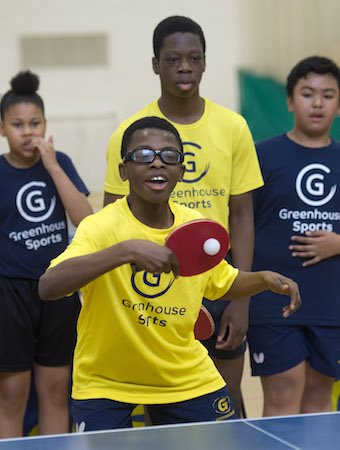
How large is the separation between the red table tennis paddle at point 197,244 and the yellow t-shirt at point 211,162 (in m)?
0.79

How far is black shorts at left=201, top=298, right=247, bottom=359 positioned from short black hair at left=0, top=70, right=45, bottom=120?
1.30 meters

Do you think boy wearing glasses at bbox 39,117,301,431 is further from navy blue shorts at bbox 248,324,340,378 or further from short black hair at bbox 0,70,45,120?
short black hair at bbox 0,70,45,120

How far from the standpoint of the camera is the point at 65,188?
440cm

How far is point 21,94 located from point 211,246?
1940 millimetres

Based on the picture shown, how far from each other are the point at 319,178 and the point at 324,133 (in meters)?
0.22

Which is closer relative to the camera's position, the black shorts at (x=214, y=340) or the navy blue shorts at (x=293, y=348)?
the black shorts at (x=214, y=340)

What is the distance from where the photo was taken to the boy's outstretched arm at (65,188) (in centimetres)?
440

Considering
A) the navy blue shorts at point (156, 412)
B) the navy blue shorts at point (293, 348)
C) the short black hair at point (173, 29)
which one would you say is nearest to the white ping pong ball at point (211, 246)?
the navy blue shorts at point (156, 412)

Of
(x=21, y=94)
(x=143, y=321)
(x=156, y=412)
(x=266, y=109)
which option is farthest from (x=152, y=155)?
(x=266, y=109)

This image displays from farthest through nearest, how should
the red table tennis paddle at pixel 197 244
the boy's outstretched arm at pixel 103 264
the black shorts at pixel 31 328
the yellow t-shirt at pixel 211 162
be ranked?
the black shorts at pixel 31 328, the yellow t-shirt at pixel 211 162, the red table tennis paddle at pixel 197 244, the boy's outstretched arm at pixel 103 264

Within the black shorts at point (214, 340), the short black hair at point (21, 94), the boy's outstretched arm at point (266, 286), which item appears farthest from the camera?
the short black hair at point (21, 94)

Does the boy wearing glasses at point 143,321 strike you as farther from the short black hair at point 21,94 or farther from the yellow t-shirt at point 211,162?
the short black hair at point 21,94

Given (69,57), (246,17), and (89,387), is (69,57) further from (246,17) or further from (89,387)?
(89,387)

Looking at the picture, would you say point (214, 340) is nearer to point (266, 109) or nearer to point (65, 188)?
point (65, 188)
